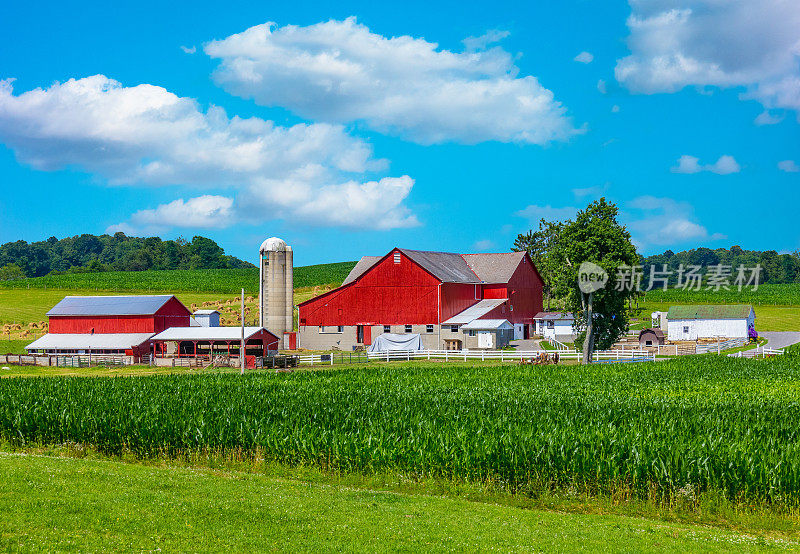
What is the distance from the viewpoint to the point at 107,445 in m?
21.5

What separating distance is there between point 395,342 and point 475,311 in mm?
9256

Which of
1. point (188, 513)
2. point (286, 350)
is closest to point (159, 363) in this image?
point (286, 350)

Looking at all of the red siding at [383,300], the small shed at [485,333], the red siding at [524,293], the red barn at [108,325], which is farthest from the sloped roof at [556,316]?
the red barn at [108,325]

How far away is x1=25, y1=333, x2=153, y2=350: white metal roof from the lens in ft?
204

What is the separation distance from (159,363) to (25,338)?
32.7 m

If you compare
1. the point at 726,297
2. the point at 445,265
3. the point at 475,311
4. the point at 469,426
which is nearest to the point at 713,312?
the point at 475,311

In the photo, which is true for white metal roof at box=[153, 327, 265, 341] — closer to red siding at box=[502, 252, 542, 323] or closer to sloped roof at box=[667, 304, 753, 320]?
red siding at box=[502, 252, 542, 323]

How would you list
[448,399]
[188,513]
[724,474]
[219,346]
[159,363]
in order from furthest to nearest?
[219,346] → [159,363] → [448,399] → [724,474] → [188,513]

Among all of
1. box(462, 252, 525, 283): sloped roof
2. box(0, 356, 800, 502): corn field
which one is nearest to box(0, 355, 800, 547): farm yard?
box(0, 356, 800, 502): corn field

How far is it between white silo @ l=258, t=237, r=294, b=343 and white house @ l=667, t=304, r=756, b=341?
43.4 m

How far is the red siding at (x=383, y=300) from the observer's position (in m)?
72.1

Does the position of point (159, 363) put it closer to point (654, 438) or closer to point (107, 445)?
point (107, 445)

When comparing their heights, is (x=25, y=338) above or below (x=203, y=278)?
below

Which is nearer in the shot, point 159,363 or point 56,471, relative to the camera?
point 56,471
